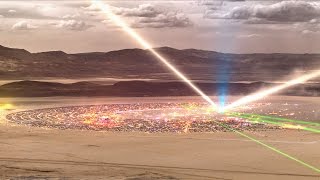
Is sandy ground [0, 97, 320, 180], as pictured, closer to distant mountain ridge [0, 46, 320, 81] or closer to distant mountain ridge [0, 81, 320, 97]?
distant mountain ridge [0, 81, 320, 97]

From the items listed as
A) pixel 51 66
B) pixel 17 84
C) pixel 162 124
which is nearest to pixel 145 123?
pixel 162 124

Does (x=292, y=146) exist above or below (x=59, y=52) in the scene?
below

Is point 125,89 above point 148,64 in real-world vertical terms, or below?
below

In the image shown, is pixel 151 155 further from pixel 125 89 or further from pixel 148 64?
pixel 148 64

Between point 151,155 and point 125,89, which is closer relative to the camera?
point 151,155

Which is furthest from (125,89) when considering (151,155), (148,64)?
(148,64)

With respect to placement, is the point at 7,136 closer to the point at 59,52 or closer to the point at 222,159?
the point at 222,159
